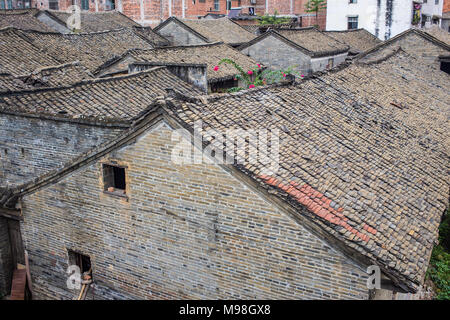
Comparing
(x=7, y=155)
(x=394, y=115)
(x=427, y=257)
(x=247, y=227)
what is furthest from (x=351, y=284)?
(x=7, y=155)

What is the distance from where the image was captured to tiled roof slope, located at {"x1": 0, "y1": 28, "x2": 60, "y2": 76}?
16766 mm

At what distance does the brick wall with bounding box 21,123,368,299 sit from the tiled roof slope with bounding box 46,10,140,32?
2833 centimetres

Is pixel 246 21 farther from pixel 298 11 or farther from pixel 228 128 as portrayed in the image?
pixel 228 128

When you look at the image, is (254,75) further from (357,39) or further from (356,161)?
(357,39)

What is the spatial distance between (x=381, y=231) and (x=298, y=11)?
4385 centimetres

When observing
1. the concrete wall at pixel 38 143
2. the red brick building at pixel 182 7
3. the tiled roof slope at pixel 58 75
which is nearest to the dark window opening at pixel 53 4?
the red brick building at pixel 182 7

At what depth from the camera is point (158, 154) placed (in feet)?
26.5

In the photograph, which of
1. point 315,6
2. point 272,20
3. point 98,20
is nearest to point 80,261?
point 98,20

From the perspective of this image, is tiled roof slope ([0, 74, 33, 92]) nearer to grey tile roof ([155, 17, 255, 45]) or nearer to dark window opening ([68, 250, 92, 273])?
dark window opening ([68, 250, 92, 273])

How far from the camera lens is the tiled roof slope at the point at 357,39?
34.8 metres

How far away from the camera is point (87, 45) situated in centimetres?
2275

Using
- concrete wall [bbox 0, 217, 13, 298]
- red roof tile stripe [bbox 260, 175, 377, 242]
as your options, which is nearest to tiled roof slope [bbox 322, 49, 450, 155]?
red roof tile stripe [bbox 260, 175, 377, 242]

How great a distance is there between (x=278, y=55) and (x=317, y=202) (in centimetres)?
2243

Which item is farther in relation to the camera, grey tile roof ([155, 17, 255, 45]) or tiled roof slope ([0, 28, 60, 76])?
grey tile roof ([155, 17, 255, 45])
